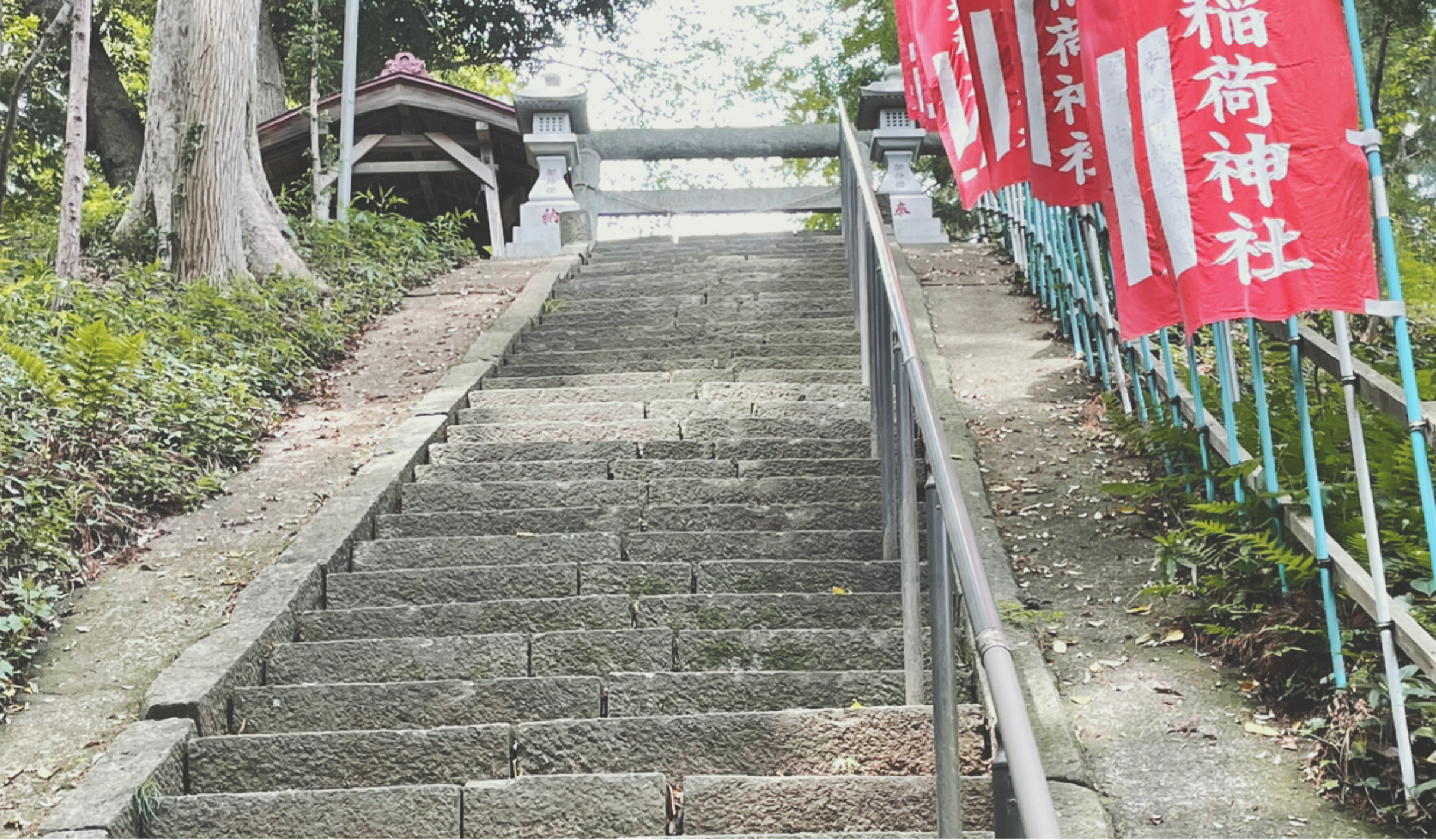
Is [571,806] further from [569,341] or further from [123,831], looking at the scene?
[569,341]

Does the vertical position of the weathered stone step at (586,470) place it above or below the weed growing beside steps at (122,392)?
below

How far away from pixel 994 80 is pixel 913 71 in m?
2.43

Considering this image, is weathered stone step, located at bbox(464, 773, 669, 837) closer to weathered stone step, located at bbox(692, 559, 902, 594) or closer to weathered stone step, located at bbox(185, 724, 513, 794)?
weathered stone step, located at bbox(185, 724, 513, 794)

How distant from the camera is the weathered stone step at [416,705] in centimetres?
388

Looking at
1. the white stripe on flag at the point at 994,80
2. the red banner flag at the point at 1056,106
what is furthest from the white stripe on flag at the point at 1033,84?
the white stripe on flag at the point at 994,80

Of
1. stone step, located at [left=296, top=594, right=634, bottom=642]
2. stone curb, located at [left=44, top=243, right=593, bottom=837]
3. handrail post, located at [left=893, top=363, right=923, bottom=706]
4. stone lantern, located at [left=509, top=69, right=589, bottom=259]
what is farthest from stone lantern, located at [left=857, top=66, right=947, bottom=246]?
handrail post, located at [left=893, top=363, right=923, bottom=706]

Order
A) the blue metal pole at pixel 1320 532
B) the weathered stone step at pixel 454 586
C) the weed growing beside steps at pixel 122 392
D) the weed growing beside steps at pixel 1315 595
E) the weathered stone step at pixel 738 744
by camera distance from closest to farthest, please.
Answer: the weed growing beside steps at pixel 1315 595, the blue metal pole at pixel 1320 532, the weathered stone step at pixel 738 744, the weathered stone step at pixel 454 586, the weed growing beside steps at pixel 122 392

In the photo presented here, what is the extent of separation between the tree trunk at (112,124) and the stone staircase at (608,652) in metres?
10.1

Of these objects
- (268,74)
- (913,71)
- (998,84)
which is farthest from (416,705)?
(268,74)

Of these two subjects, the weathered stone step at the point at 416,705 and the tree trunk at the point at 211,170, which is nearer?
the weathered stone step at the point at 416,705

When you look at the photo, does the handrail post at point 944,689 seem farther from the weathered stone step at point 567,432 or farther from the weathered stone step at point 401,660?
the weathered stone step at point 567,432

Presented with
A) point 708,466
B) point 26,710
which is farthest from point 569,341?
point 26,710

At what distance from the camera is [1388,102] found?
1259cm

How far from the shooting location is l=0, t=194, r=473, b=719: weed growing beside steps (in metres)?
4.85
